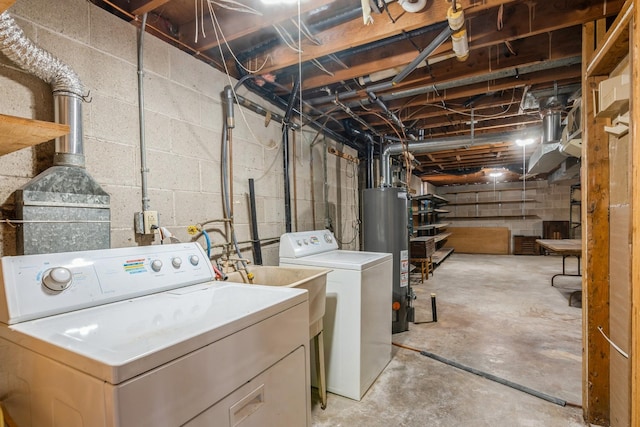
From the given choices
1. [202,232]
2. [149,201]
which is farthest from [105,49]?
[202,232]

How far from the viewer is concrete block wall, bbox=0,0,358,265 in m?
1.26

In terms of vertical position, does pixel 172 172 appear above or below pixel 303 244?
above

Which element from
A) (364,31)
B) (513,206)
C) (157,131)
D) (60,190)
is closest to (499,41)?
(364,31)

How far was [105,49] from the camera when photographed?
152cm

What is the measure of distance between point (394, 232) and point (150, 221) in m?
2.09

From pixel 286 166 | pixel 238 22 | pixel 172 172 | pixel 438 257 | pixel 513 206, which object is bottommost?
pixel 438 257

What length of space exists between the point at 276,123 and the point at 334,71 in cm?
67

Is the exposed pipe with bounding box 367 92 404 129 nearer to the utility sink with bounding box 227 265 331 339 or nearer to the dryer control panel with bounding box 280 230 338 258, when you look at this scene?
the dryer control panel with bounding box 280 230 338 258

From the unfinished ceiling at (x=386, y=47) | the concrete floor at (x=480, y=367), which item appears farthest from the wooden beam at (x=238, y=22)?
the concrete floor at (x=480, y=367)

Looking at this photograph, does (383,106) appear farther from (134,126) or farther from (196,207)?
(134,126)

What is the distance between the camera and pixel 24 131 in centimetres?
89

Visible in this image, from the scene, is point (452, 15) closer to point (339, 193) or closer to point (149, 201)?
point (149, 201)

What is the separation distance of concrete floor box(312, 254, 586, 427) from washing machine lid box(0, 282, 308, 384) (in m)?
1.14

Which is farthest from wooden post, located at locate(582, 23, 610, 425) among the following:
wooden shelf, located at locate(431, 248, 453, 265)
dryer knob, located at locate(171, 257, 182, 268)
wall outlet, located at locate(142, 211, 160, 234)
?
wooden shelf, located at locate(431, 248, 453, 265)
